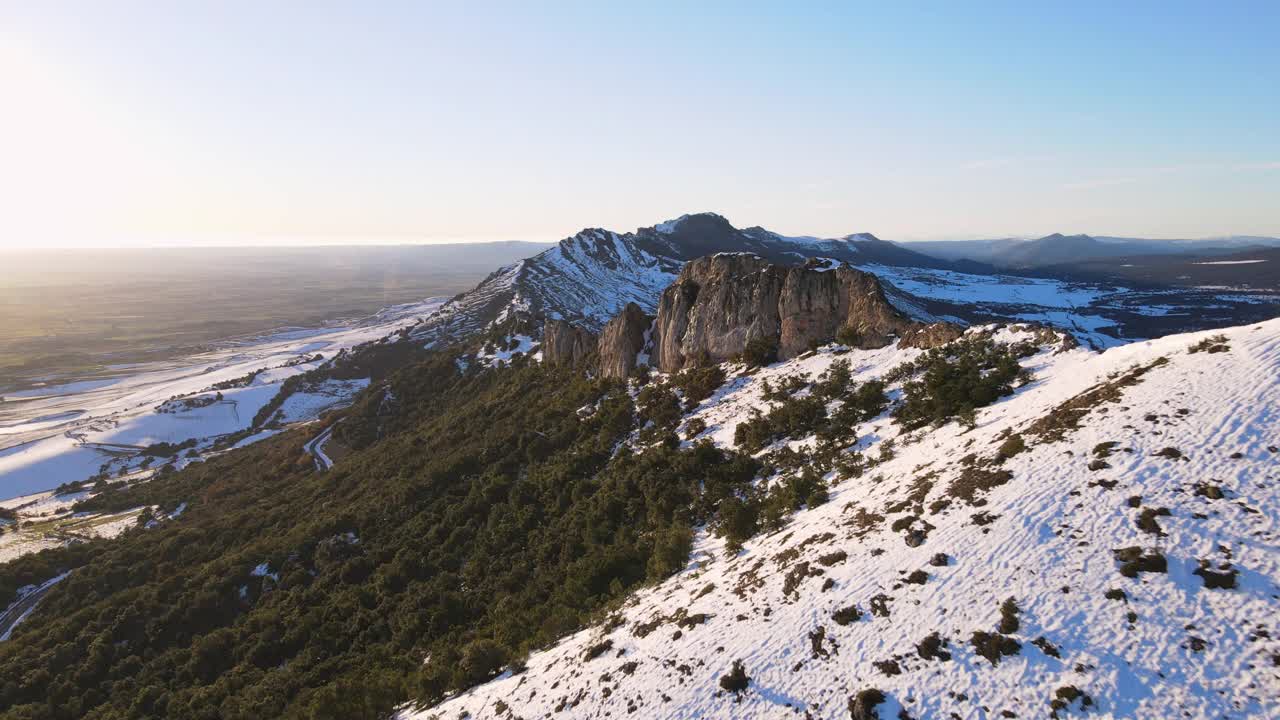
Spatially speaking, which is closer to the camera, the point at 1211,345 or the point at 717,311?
the point at 1211,345

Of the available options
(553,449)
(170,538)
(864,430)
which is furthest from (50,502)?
(864,430)

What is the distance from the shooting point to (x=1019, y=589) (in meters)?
12.6

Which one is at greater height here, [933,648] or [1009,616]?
[1009,616]

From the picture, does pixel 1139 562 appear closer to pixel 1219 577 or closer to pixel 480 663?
pixel 1219 577

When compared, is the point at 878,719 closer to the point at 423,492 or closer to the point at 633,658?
the point at 633,658

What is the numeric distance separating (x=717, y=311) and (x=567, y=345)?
1944cm

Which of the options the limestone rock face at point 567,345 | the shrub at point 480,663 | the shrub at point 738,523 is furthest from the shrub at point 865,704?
the limestone rock face at point 567,345

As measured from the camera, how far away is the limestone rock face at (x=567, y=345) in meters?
56.2

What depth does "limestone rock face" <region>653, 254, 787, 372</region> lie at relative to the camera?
140 ft

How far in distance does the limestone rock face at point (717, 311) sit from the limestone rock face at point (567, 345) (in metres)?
9.06

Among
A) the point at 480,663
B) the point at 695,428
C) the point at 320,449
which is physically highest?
the point at 695,428

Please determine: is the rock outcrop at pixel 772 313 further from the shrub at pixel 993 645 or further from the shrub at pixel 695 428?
the shrub at pixel 993 645

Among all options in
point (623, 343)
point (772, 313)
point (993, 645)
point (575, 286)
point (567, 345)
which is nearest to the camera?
point (993, 645)

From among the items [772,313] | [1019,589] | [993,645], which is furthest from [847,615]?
[772,313]
